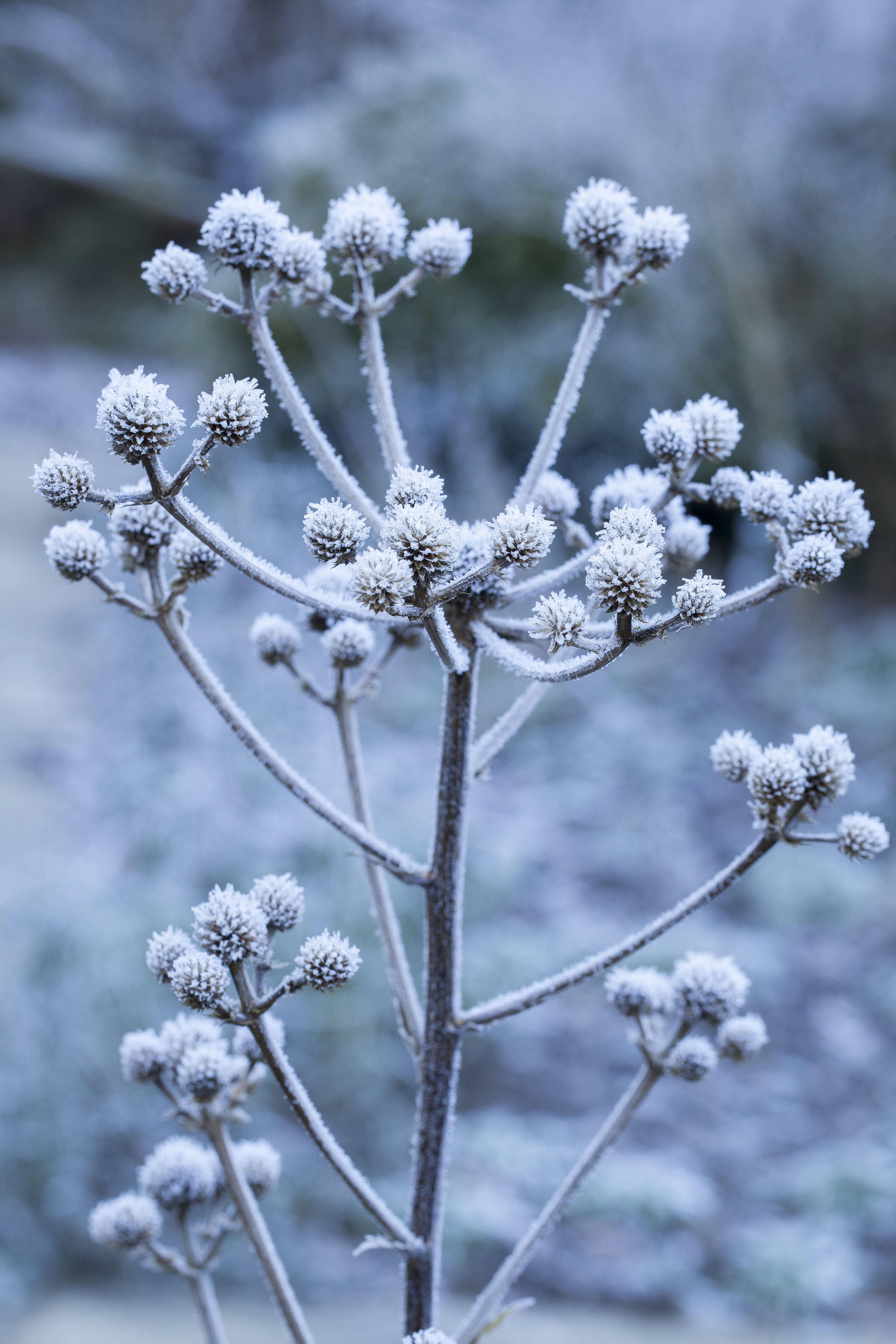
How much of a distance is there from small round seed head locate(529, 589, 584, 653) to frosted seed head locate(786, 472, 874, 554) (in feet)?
0.64

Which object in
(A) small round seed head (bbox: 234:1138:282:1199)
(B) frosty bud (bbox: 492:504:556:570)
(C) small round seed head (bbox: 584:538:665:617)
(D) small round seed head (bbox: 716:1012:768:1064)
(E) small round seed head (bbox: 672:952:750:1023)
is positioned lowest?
(A) small round seed head (bbox: 234:1138:282:1199)

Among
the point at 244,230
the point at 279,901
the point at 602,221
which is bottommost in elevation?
the point at 279,901

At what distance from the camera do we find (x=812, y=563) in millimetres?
683

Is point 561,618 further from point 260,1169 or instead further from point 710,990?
point 260,1169

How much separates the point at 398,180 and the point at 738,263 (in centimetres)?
195

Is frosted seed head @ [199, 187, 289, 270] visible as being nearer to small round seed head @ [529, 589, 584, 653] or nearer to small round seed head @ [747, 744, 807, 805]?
small round seed head @ [529, 589, 584, 653]

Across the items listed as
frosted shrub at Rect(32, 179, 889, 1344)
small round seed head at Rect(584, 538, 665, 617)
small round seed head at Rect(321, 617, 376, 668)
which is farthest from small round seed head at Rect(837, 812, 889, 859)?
small round seed head at Rect(321, 617, 376, 668)

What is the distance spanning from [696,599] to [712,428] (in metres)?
0.22

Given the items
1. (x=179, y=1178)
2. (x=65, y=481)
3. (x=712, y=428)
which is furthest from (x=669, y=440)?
(x=179, y=1178)

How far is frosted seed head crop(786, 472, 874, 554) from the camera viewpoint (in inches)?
28.6

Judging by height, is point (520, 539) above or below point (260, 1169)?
above

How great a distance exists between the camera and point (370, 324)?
0.80 m

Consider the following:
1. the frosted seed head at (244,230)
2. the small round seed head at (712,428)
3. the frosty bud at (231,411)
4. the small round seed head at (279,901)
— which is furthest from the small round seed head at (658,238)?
the small round seed head at (279,901)

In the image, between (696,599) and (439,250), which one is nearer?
(696,599)
